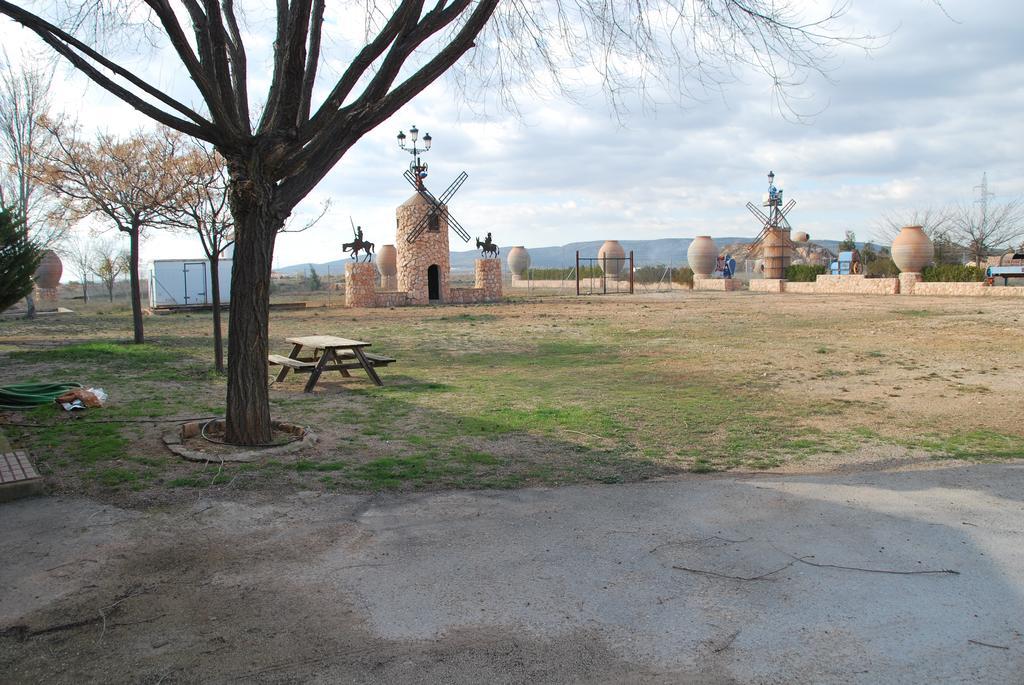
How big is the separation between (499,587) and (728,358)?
10795 millimetres

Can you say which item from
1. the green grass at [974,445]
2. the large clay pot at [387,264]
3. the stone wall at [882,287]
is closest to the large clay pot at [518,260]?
the large clay pot at [387,264]

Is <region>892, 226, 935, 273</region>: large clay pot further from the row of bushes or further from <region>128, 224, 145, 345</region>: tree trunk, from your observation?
<region>128, 224, 145, 345</region>: tree trunk

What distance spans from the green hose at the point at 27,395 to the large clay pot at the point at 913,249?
36.6 m

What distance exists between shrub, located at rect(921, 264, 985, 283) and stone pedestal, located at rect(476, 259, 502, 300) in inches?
788

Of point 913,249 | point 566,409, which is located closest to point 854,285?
point 913,249

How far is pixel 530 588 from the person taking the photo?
3.97 meters

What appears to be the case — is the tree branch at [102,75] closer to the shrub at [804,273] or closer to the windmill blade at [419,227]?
the windmill blade at [419,227]

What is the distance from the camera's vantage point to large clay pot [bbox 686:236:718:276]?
1927 inches

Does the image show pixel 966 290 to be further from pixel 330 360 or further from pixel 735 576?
pixel 735 576

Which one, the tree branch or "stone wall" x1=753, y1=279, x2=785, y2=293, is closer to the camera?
the tree branch

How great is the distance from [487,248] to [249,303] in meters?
32.7

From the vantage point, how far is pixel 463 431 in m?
7.94

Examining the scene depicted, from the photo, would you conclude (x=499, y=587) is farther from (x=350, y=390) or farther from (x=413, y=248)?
(x=413, y=248)

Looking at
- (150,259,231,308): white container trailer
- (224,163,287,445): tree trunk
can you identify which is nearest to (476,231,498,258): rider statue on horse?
(150,259,231,308): white container trailer
